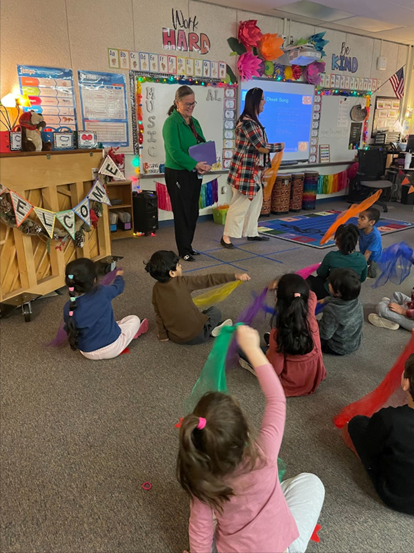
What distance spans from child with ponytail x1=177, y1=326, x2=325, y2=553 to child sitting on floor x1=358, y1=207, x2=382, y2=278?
300cm

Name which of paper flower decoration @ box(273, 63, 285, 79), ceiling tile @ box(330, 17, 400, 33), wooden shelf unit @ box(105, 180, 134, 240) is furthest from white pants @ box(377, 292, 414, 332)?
ceiling tile @ box(330, 17, 400, 33)

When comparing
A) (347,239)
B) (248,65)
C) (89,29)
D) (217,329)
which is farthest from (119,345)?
(248,65)

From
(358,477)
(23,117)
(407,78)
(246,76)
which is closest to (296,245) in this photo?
(246,76)

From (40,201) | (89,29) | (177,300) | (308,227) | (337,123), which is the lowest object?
(308,227)

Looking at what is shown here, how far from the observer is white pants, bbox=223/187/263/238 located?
5071mm

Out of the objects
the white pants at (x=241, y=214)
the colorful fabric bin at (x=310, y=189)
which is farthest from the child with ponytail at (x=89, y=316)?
the colorful fabric bin at (x=310, y=189)

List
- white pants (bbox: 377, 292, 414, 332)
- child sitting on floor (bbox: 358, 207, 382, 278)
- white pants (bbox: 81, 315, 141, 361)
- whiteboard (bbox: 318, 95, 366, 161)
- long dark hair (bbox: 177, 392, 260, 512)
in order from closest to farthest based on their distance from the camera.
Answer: long dark hair (bbox: 177, 392, 260, 512), white pants (bbox: 81, 315, 141, 361), white pants (bbox: 377, 292, 414, 332), child sitting on floor (bbox: 358, 207, 382, 278), whiteboard (bbox: 318, 95, 366, 161)

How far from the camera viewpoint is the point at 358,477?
1.79m

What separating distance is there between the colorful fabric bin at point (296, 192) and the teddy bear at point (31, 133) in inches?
185

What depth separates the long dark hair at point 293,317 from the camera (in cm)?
212

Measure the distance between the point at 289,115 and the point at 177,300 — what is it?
562 centimetres

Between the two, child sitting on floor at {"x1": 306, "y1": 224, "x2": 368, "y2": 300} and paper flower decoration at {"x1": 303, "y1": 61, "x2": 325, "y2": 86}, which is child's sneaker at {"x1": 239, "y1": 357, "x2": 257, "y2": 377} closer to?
child sitting on floor at {"x1": 306, "y1": 224, "x2": 368, "y2": 300}

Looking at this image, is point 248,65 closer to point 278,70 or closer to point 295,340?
point 278,70

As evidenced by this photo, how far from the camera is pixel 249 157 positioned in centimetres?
486
